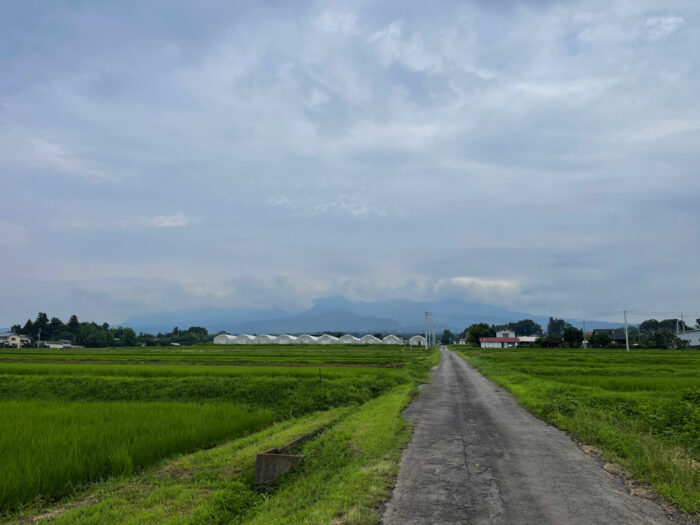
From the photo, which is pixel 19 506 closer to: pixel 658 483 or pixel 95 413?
pixel 95 413

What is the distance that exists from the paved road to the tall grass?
625 cm

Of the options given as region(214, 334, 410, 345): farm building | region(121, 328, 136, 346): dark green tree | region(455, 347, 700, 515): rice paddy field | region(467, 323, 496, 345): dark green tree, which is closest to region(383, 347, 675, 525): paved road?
region(455, 347, 700, 515): rice paddy field

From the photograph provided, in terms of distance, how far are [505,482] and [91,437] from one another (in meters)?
10.1

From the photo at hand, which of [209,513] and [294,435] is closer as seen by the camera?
[209,513]

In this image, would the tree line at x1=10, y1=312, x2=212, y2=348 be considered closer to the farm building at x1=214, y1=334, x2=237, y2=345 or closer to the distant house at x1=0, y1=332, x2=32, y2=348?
the distant house at x1=0, y1=332, x2=32, y2=348

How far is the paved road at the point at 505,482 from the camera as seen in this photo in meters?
6.47

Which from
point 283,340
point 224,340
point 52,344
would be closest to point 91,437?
point 224,340

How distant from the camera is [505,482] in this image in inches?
313

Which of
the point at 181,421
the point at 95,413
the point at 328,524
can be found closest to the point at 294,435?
the point at 181,421

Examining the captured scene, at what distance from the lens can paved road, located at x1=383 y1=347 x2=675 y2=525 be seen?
6.47m

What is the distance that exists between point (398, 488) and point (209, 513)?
327cm

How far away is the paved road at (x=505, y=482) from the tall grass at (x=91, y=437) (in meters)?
6.25

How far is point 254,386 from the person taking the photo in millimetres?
21234

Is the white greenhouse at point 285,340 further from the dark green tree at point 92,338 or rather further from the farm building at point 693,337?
the farm building at point 693,337
